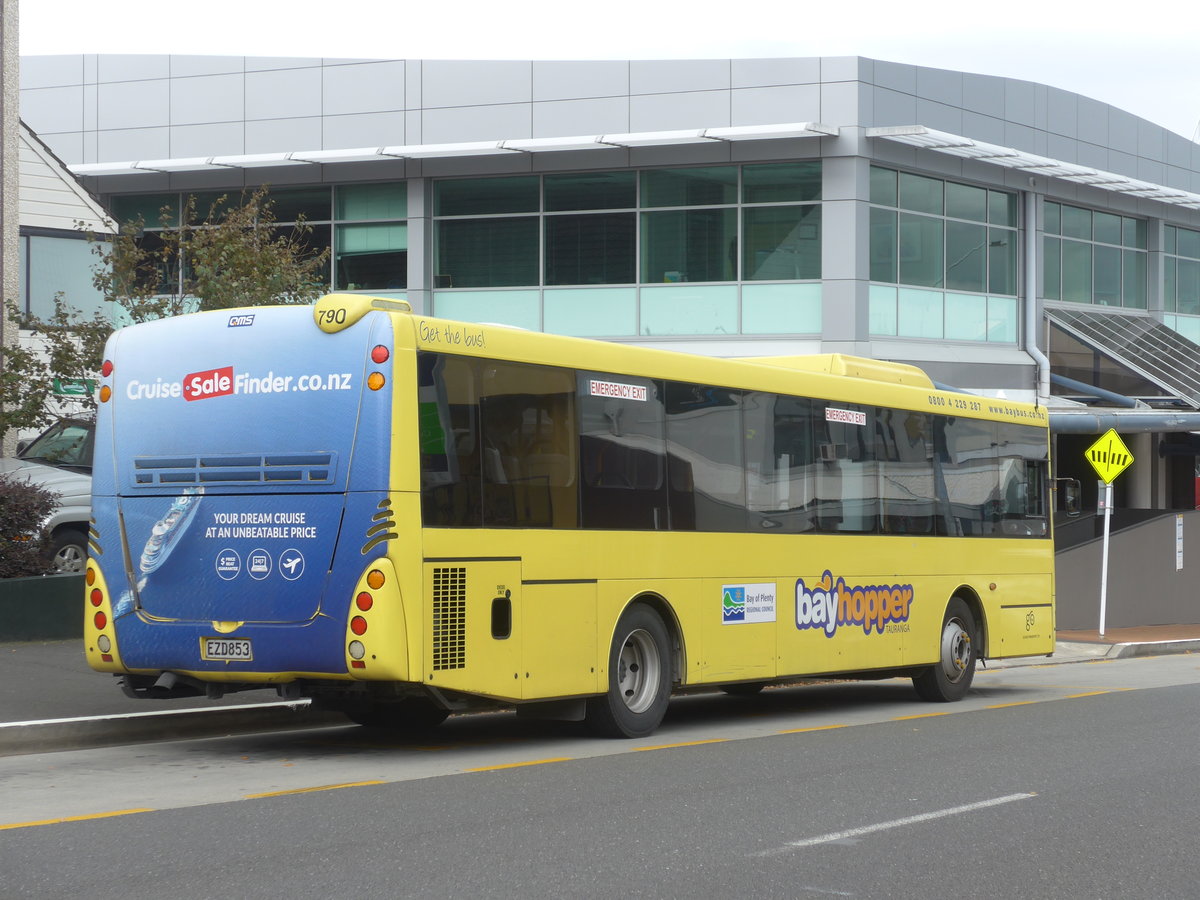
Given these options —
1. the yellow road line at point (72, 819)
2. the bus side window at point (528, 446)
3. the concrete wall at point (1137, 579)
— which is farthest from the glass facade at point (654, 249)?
the yellow road line at point (72, 819)

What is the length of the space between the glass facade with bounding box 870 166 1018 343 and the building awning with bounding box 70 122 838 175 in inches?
100

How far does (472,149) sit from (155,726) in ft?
66.5

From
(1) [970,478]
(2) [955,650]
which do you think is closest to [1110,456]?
(1) [970,478]

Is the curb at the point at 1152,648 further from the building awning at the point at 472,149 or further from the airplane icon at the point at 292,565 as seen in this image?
the airplane icon at the point at 292,565

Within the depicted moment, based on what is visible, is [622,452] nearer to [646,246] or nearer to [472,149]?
[646,246]

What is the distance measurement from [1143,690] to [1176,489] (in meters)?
27.0

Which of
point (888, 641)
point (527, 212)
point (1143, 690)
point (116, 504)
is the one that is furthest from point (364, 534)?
point (527, 212)

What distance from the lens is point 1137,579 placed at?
99.4 ft

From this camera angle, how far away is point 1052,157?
3391 centimetres

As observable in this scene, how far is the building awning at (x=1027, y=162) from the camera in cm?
2957

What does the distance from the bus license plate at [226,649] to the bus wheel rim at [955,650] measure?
8.45m

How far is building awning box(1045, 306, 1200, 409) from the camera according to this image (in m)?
35.0

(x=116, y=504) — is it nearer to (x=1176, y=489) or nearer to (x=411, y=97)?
(x=411, y=97)

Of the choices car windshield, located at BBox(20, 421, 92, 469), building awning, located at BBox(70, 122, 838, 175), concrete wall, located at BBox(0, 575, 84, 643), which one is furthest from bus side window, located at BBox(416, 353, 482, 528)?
building awning, located at BBox(70, 122, 838, 175)
